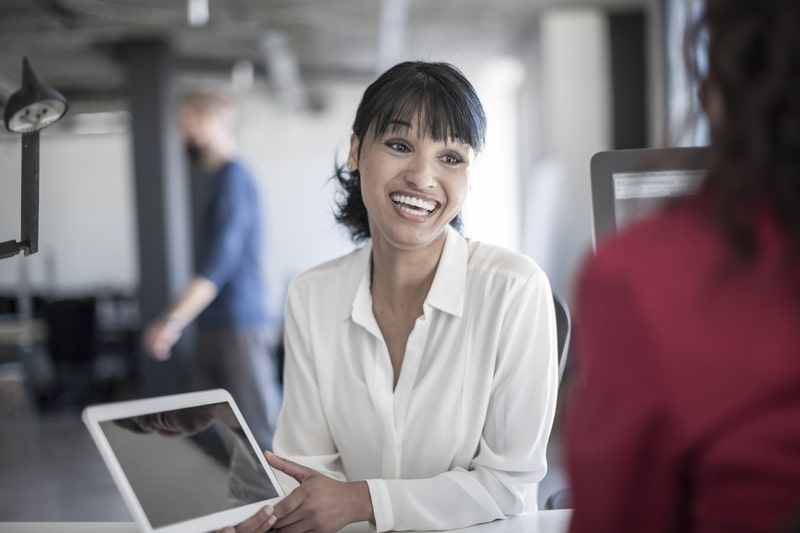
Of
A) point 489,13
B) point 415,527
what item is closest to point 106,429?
point 415,527

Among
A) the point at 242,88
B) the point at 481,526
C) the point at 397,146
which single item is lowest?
the point at 481,526

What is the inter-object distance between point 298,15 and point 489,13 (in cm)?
183

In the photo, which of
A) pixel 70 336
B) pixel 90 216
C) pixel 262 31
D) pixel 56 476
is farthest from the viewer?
pixel 90 216

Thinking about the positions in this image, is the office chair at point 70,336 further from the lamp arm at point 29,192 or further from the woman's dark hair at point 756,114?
the woman's dark hair at point 756,114

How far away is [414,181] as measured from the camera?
5.34 ft

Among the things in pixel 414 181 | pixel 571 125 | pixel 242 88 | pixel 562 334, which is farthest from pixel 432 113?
pixel 242 88

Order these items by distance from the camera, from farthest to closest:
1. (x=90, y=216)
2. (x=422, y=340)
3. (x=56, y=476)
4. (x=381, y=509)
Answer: (x=90, y=216) < (x=56, y=476) < (x=422, y=340) < (x=381, y=509)

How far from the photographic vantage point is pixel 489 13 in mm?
7910

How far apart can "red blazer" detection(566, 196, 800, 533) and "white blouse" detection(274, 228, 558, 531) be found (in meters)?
0.68

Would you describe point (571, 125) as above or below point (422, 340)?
above

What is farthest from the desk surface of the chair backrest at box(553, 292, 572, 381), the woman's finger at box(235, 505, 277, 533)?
the chair backrest at box(553, 292, 572, 381)

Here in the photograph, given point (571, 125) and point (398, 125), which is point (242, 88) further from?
point (398, 125)

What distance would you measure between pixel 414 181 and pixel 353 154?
21cm

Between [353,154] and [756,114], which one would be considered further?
[353,154]
